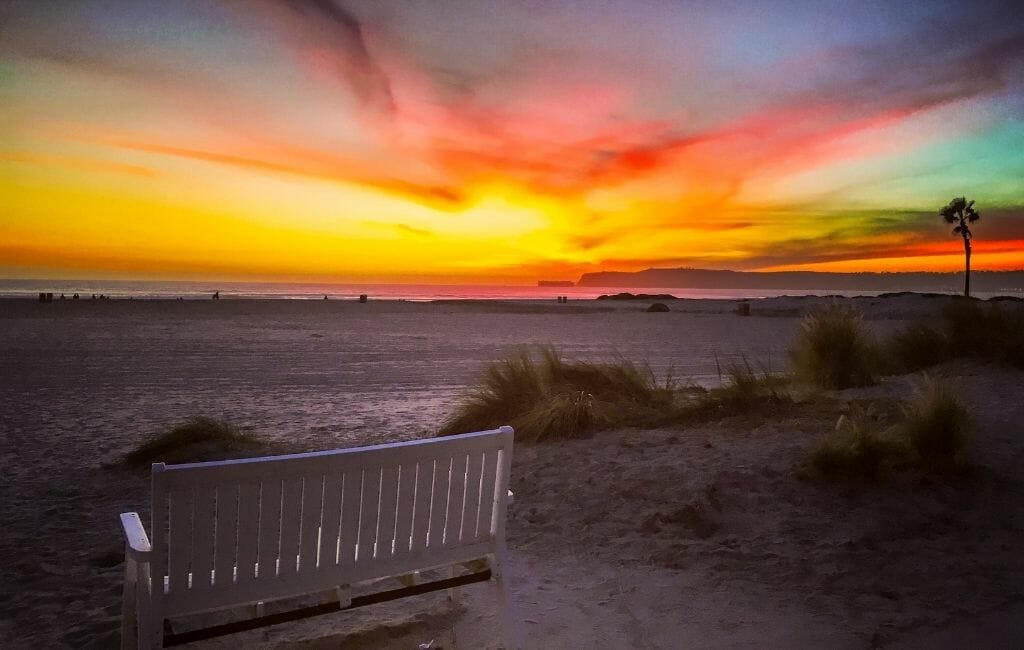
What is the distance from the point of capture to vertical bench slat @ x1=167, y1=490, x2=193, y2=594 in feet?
8.52

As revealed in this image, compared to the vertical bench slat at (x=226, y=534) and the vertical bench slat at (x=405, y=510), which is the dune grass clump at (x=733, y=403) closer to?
the vertical bench slat at (x=405, y=510)

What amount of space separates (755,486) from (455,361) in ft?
34.5

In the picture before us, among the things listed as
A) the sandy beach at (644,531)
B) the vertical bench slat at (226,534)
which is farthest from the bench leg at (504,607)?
the vertical bench slat at (226,534)

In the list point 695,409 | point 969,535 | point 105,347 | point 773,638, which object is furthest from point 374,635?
point 105,347

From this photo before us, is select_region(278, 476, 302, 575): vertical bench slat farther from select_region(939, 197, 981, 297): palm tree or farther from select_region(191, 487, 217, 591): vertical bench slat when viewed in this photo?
select_region(939, 197, 981, 297): palm tree

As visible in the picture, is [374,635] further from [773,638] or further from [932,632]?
[932,632]

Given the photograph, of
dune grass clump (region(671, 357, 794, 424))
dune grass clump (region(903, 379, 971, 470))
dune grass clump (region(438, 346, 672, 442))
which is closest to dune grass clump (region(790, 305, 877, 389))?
dune grass clump (region(671, 357, 794, 424))

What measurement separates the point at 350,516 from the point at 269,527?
1.01ft

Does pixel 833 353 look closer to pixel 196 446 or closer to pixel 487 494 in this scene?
pixel 196 446

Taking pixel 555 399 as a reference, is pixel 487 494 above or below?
above

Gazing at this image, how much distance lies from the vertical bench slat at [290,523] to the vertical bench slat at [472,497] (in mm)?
716

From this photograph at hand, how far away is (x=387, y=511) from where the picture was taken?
3.05m

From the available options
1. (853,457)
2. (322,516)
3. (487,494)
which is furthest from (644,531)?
(322,516)

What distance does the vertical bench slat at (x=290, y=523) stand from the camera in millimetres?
2799
